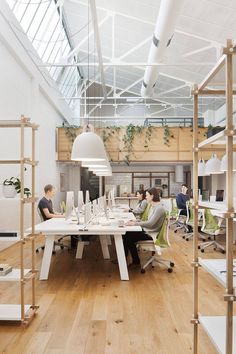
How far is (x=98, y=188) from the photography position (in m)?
15.5

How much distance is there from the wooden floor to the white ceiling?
3853 mm

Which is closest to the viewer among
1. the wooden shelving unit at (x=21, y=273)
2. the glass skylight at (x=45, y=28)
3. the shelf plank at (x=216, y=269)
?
the shelf plank at (x=216, y=269)

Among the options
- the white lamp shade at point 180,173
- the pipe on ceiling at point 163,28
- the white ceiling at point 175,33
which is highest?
the white ceiling at point 175,33

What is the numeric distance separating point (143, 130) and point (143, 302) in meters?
8.61

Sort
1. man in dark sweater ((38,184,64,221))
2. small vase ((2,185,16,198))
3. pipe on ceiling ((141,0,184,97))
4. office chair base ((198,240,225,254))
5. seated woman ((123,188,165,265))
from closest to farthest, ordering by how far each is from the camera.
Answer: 1. small vase ((2,185,16,198))
2. seated woman ((123,188,165,265))
3. pipe on ceiling ((141,0,184,97))
4. man in dark sweater ((38,184,64,221))
5. office chair base ((198,240,225,254))

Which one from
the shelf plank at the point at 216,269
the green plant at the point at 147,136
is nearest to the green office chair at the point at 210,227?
the shelf plank at the point at 216,269

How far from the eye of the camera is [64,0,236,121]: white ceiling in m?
7.42

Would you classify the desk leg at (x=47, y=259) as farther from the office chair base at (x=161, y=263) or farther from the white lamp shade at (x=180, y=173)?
the white lamp shade at (x=180, y=173)

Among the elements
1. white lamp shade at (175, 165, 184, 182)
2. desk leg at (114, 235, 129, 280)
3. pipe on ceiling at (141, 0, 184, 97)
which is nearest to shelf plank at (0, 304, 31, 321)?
desk leg at (114, 235, 129, 280)

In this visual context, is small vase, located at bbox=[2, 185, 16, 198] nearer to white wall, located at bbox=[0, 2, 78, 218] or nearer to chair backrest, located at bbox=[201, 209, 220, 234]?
white wall, located at bbox=[0, 2, 78, 218]

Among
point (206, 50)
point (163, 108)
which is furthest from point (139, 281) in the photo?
point (163, 108)

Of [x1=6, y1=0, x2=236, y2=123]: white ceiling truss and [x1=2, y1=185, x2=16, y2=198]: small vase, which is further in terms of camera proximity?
[x1=6, y1=0, x2=236, y2=123]: white ceiling truss

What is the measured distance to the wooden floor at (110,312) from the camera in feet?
9.61

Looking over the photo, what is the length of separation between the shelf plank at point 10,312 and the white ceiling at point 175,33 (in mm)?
4778
